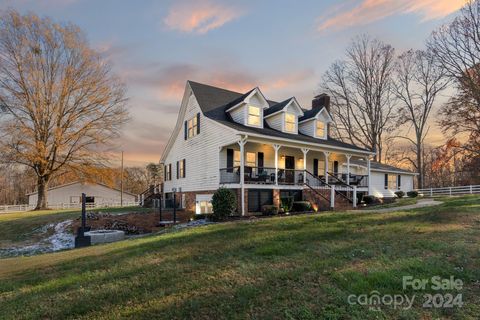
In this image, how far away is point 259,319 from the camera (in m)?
3.78

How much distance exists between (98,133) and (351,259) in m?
31.6

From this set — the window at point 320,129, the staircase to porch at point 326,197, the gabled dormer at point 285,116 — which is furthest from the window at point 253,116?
the window at point 320,129

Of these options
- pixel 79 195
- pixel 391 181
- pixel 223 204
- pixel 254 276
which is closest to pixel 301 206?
pixel 223 204

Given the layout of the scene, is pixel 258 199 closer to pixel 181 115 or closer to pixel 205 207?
pixel 205 207

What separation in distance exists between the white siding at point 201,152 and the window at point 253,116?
2389 mm

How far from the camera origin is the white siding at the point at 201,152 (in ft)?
60.1

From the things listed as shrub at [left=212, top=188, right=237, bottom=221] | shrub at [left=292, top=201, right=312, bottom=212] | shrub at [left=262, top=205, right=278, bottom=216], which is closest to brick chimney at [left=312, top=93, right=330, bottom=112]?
shrub at [left=292, top=201, right=312, bottom=212]

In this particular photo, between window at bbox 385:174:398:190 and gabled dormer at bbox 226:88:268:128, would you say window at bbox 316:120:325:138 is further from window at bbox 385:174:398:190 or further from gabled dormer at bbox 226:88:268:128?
window at bbox 385:174:398:190

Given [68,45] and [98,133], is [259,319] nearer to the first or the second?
[98,133]

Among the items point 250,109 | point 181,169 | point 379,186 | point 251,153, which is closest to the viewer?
point 250,109

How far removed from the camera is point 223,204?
14.2 m

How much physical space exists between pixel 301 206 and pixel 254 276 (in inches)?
479

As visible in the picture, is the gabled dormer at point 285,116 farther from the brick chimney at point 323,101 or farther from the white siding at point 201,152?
the brick chimney at point 323,101

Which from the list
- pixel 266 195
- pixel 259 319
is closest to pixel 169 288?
pixel 259 319
